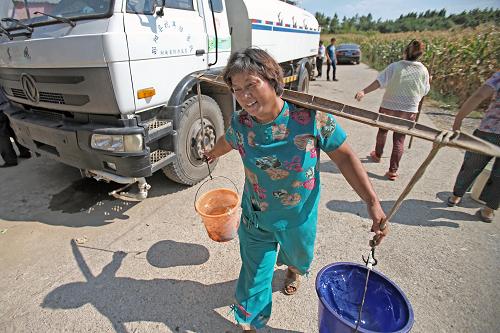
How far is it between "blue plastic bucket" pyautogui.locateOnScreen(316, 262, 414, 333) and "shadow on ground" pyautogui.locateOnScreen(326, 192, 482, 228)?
152 cm

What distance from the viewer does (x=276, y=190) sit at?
1.51 metres

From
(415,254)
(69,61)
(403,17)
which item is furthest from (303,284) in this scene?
(403,17)

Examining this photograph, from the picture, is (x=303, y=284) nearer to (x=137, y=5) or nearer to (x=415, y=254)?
(x=415, y=254)

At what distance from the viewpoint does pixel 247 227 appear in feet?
5.51

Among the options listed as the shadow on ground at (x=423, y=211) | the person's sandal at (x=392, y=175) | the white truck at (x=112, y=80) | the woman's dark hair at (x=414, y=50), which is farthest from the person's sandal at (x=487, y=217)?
the white truck at (x=112, y=80)

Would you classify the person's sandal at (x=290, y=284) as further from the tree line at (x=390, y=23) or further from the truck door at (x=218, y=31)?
the tree line at (x=390, y=23)

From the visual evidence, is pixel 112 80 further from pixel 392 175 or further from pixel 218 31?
pixel 392 175

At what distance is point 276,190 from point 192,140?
6.91 ft

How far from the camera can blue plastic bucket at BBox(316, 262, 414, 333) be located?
1.45 meters

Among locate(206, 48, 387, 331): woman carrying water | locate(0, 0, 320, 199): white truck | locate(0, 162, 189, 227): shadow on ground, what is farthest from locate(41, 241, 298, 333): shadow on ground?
locate(0, 0, 320, 199): white truck

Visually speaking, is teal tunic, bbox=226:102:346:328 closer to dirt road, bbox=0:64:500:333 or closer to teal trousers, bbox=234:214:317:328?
teal trousers, bbox=234:214:317:328

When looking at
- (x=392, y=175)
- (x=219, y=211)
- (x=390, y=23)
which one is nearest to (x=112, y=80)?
(x=219, y=211)

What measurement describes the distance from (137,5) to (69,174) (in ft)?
9.21

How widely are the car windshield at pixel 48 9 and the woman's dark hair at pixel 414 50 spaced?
3.56 m
